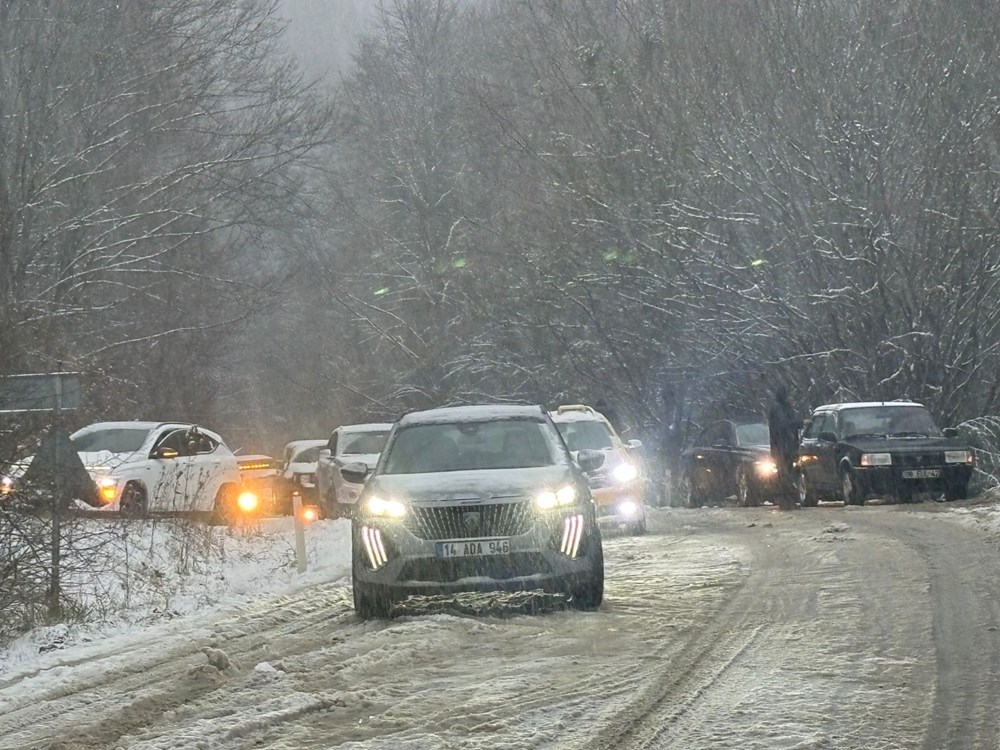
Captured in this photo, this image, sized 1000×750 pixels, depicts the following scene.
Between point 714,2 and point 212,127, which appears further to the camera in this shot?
point 714,2

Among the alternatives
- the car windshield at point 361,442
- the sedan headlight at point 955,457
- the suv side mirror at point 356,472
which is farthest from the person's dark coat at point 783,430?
the suv side mirror at point 356,472

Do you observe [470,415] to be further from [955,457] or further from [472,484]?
[955,457]

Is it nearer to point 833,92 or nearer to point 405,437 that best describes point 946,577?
point 405,437

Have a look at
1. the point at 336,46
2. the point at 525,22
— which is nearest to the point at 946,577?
the point at 525,22

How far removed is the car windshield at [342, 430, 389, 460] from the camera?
24.2 meters

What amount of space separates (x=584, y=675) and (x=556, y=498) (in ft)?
9.77

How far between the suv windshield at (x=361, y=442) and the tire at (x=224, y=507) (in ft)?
7.18

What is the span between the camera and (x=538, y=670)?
8.33 meters

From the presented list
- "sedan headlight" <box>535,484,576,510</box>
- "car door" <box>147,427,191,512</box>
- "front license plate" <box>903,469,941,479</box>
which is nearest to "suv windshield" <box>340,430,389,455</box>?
"car door" <box>147,427,191,512</box>

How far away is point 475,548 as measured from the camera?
35.1ft

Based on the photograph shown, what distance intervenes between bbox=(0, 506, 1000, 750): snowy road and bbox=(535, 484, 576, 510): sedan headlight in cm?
82

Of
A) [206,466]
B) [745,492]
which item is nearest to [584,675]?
[206,466]

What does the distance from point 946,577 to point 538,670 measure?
526 cm

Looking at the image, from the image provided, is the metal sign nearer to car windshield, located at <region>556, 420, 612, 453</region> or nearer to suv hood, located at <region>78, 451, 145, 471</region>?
suv hood, located at <region>78, 451, 145, 471</region>
